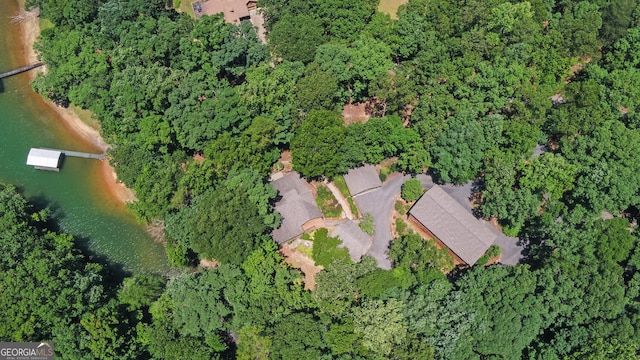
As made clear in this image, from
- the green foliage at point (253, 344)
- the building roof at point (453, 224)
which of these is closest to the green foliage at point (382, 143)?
the building roof at point (453, 224)

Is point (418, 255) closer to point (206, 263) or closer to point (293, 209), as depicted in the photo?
point (293, 209)

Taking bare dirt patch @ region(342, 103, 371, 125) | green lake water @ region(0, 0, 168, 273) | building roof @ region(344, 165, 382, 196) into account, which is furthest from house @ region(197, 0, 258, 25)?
building roof @ region(344, 165, 382, 196)

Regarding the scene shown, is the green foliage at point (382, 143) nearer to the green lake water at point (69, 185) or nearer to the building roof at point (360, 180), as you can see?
the building roof at point (360, 180)

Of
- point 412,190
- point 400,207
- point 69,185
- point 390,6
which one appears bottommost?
point 69,185

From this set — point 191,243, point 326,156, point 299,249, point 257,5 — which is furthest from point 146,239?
point 257,5

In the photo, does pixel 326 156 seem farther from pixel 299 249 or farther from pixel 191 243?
pixel 191 243

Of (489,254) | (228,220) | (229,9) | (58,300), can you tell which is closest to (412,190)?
(489,254)

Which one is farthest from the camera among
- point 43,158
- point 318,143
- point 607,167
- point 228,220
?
point 43,158

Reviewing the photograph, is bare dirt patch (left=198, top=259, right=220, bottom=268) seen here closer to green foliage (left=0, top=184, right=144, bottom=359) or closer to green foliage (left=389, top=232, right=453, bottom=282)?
green foliage (left=0, top=184, right=144, bottom=359)

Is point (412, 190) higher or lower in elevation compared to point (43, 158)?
higher
